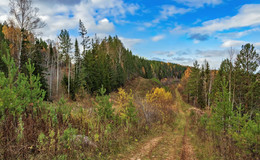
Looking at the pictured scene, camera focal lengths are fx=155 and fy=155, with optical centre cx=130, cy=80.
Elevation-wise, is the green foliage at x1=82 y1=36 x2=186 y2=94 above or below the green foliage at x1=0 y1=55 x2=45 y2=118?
above

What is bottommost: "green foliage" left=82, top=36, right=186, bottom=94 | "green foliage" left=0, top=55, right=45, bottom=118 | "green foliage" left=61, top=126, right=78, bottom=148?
"green foliage" left=61, top=126, right=78, bottom=148

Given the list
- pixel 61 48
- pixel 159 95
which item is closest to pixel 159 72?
pixel 61 48

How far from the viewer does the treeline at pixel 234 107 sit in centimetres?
545

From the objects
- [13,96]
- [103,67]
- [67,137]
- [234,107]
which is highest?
[103,67]

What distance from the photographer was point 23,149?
4.45 meters

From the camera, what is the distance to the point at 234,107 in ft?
86.7

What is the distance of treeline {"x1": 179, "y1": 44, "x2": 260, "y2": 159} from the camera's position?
5.45m

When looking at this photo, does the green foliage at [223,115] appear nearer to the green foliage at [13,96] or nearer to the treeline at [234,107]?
the treeline at [234,107]

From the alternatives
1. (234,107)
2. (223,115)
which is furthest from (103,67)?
(223,115)

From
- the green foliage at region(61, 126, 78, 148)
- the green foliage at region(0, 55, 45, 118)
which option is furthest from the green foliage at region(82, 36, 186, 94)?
the green foliage at region(61, 126, 78, 148)

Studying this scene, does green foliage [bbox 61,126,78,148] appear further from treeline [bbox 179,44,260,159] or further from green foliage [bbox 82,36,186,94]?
green foliage [bbox 82,36,186,94]

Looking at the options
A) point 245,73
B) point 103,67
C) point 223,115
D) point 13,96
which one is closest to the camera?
point 13,96

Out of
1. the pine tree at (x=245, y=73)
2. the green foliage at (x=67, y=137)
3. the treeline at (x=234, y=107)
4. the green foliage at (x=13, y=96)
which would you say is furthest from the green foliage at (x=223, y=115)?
the pine tree at (x=245, y=73)

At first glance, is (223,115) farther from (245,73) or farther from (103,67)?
(103,67)
